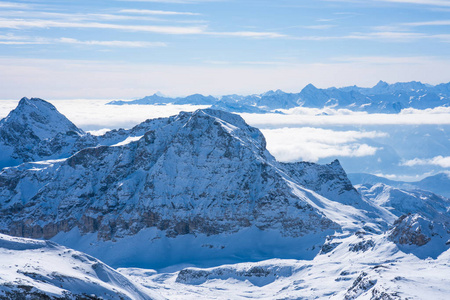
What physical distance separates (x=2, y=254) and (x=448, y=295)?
439 ft

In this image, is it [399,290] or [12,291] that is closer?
[12,291]

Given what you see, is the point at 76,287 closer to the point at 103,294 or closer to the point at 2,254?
the point at 103,294

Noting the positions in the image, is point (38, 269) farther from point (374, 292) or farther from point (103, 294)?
point (374, 292)

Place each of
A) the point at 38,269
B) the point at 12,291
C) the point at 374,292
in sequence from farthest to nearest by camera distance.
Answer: the point at 374,292
the point at 38,269
the point at 12,291

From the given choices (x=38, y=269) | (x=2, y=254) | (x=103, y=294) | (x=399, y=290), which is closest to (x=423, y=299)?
(x=399, y=290)

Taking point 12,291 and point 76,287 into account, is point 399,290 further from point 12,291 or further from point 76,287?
point 12,291

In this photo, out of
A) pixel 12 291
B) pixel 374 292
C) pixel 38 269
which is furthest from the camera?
pixel 374 292

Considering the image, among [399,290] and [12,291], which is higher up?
[12,291]

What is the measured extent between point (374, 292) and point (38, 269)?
98.4 m

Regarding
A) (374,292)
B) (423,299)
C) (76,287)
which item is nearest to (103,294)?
(76,287)

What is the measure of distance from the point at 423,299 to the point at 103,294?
92678 millimetres

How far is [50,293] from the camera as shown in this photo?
168000 mm

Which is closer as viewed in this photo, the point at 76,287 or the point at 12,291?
the point at 12,291

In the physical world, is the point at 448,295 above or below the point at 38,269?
below
